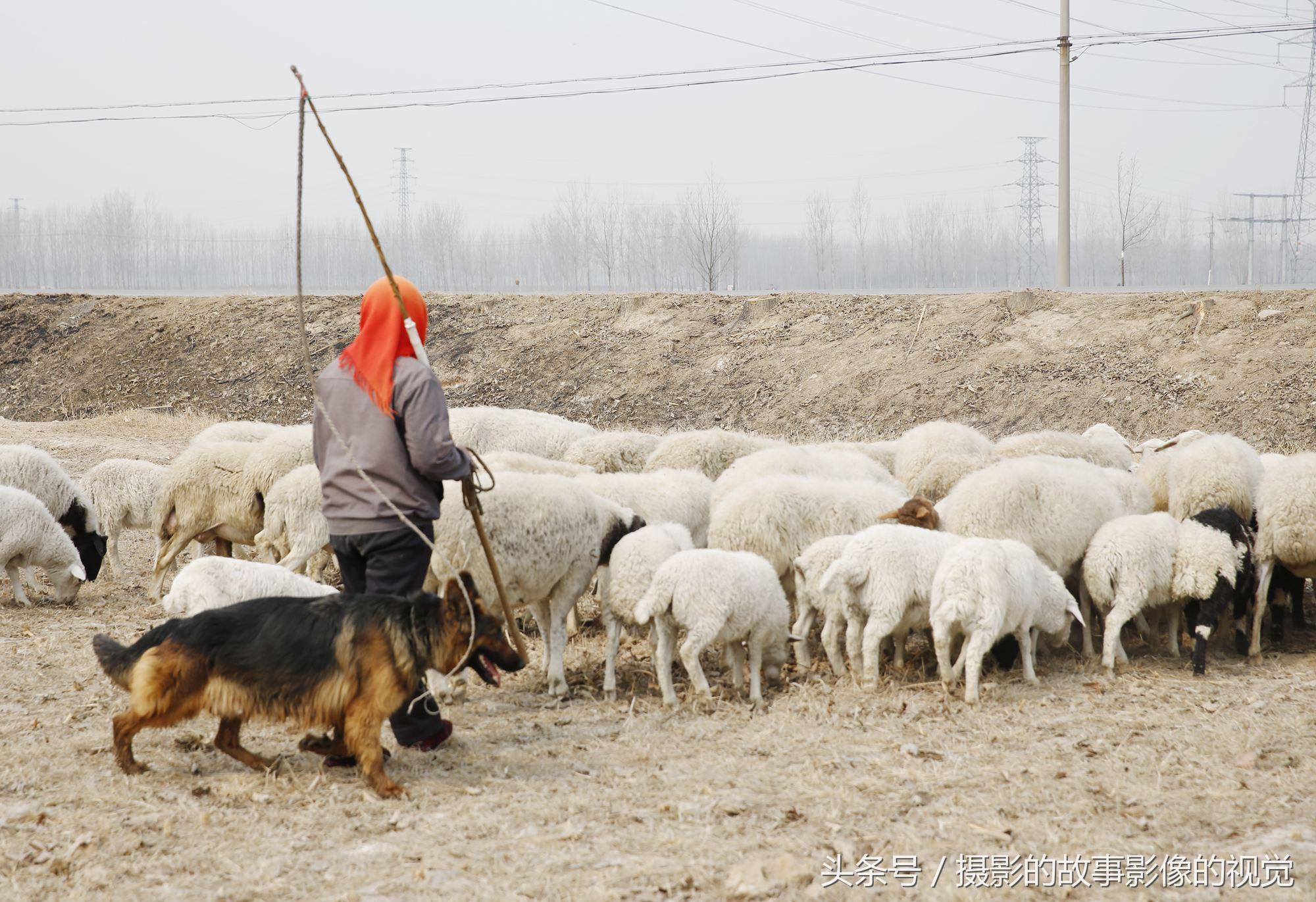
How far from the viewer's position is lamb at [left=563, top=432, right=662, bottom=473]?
394 inches

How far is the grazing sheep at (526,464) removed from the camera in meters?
8.12

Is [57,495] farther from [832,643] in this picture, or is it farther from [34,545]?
[832,643]

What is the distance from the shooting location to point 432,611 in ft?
16.1

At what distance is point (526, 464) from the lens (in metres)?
8.34

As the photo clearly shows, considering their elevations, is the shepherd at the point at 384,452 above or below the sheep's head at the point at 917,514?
above

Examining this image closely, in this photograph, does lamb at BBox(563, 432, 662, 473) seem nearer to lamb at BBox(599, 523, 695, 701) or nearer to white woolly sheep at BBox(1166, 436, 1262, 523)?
lamb at BBox(599, 523, 695, 701)

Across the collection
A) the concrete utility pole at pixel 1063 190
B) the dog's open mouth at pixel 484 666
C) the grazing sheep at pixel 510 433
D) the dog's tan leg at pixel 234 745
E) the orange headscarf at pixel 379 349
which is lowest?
the dog's tan leg at pixel 234 745

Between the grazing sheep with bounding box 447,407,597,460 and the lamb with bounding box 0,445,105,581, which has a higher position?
the grazing sheep with bounding box 447,407,597,460

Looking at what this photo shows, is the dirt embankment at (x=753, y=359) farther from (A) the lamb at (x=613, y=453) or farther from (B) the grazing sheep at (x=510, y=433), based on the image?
(A) the lamb at (x=613, y=453)

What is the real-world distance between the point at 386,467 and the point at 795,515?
340 centimetres

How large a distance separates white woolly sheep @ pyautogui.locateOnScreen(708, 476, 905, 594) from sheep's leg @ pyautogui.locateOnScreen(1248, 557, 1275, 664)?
2.53 metres

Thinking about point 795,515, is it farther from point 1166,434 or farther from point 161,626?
point 1166,434

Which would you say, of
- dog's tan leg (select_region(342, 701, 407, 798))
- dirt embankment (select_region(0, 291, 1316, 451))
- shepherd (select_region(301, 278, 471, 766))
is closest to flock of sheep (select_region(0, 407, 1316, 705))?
shepherd (select_region(301, 278, 471, 766))

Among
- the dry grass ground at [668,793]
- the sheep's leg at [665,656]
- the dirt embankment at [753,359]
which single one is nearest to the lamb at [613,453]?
the dry grass ground at [668,793]
